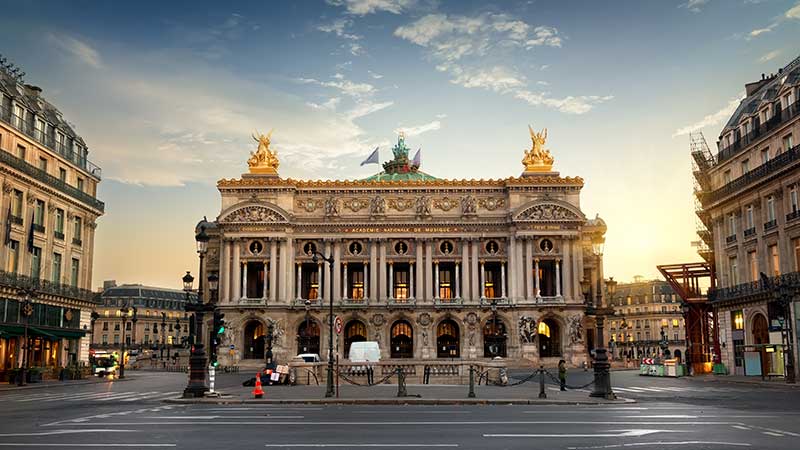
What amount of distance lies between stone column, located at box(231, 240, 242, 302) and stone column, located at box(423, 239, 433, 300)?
21.3m

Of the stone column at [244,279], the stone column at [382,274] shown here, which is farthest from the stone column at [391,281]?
A: the stone column at [244,279]

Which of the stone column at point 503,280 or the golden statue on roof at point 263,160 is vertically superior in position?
the golden statue on roof at point 263,160

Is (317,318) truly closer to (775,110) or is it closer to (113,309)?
(775,110)

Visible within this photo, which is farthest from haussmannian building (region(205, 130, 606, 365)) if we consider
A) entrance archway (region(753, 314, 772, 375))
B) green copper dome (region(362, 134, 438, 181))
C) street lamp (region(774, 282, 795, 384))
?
street lamp (region(774, 282, 795, 384))

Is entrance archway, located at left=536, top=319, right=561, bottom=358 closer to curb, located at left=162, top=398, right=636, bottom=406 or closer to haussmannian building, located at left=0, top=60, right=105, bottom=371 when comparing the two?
haussmannian building, located at left=0, top=60, right=105, bottom=371

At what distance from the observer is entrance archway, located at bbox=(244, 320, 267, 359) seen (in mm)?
85250

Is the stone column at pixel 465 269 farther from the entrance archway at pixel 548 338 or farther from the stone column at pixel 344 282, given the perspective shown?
the stone column at pixel 344 282

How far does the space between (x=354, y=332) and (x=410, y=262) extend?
10.3 metres

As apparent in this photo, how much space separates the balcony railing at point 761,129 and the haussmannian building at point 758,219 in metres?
0.07

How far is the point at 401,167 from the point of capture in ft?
366

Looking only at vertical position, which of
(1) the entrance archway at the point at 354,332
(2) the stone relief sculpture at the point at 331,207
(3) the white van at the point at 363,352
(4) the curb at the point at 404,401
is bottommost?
(4) the curb at the point at 404,401

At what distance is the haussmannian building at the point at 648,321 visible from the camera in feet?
479

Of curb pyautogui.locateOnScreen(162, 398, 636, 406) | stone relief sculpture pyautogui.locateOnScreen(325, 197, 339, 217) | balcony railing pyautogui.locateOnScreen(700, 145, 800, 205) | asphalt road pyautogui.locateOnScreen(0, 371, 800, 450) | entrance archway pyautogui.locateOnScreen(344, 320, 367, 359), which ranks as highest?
stone relief sculpture pyautogui.locateOnScreen(325, 197, 339, 217)

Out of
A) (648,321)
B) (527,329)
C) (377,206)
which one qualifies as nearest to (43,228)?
(377,206)
